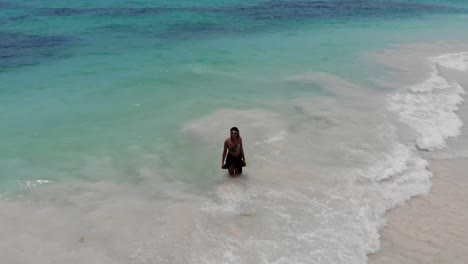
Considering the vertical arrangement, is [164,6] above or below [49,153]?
above

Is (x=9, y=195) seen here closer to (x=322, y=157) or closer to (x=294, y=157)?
(x=294, y=157)

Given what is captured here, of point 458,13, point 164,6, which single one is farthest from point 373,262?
point 458,13

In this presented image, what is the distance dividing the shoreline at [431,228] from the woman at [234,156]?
2931 millimetres

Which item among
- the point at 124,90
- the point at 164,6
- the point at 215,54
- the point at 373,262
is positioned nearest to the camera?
the point at 373,262

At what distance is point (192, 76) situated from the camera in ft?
51.3

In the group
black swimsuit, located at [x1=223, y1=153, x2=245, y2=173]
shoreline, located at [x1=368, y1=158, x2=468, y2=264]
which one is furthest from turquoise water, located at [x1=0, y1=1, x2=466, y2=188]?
shoreline, located at [x1=368, y1=158, x2=468, y2=264]

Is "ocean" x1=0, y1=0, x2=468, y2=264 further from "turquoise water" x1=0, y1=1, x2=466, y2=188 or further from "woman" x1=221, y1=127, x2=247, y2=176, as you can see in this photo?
"woman" x1=221, y1=127, x2=247, y2=176

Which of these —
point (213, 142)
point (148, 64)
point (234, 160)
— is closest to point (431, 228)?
point (234, 160)

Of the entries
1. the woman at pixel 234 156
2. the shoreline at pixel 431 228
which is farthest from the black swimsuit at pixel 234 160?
the shoreline at pixel 431 228

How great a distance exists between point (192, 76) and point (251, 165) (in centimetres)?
733

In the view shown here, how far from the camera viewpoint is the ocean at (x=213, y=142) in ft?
22.6

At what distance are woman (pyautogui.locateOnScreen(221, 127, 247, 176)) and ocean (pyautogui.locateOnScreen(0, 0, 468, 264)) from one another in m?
0.22

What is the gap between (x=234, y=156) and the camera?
27.7 ft

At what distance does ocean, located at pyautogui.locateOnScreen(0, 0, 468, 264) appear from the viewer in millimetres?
6875
